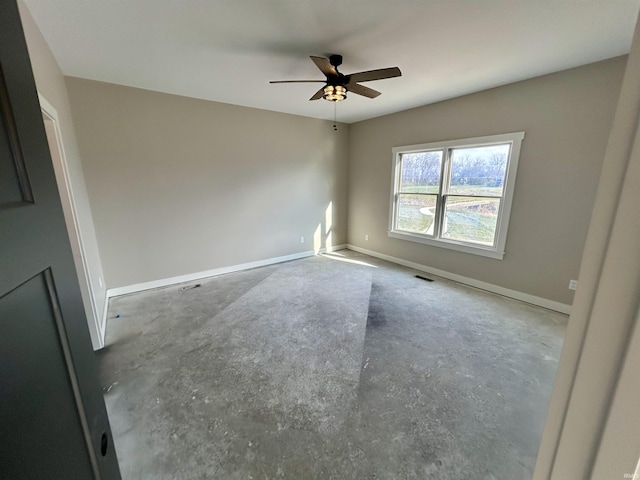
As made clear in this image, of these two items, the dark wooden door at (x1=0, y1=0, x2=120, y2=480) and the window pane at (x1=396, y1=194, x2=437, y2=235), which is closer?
the dark wooden door at (x1=0, y1=0, x2=120, y2=480)

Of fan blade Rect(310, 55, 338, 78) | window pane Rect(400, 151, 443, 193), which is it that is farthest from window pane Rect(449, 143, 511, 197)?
fan blade Rect(310, 55, 338, 78)

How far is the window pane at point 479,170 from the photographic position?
3.44 metres

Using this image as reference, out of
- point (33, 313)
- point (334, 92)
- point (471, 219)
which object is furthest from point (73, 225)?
point (471, 219)

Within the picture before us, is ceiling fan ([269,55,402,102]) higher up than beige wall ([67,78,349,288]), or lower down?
higher up

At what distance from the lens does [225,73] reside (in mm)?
2926

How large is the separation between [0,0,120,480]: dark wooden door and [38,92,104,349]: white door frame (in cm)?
201

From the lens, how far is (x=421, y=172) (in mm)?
4430

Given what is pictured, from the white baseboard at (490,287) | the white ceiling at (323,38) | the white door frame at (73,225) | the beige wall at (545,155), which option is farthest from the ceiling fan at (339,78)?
the white baseboard at (490,287)

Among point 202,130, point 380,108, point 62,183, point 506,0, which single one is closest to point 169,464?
point 62,183

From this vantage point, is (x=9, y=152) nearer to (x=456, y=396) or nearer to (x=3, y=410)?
(x=3, y=410)

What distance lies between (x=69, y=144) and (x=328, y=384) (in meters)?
3.37

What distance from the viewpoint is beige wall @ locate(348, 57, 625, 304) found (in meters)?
2.70

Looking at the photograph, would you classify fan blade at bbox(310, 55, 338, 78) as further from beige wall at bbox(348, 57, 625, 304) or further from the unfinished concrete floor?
the unfinished concrete floor

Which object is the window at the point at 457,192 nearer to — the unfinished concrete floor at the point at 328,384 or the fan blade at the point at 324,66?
the unfinished concrete floor at the point at 328,384
